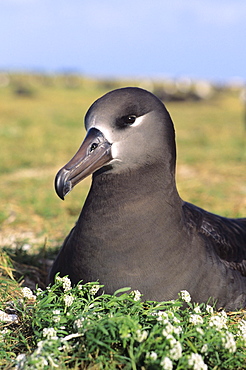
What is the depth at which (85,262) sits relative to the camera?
280 cm

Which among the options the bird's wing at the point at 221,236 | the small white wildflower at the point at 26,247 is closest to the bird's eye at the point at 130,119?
the bird's wing at the point at 221,236

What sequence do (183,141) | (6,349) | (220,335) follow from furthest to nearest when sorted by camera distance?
(183,141) → (6,349) → (220,335)

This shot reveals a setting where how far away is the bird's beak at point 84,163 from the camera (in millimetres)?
2629

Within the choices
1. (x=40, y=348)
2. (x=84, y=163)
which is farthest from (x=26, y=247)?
(x=40, y=348)

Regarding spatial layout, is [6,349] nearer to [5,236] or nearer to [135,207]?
[135,207]

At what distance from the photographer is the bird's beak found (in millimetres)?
2629

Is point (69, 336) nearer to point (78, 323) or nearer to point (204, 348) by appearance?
point (78, 323)

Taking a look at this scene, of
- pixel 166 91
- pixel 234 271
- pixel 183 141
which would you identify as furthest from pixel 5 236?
pixel 166 91

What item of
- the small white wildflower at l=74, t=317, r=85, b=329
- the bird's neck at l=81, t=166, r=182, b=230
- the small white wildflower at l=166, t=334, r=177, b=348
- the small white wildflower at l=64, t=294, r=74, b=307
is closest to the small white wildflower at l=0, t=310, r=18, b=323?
the small white wildflower at l=64, t=294, r=74, b=307

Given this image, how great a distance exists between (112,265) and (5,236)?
2.56m

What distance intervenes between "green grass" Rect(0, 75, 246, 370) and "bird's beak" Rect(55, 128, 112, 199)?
1.75 feet

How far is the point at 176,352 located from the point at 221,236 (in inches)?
52.1

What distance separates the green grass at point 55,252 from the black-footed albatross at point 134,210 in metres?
0.17

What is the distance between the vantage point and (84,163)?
8.73ft
